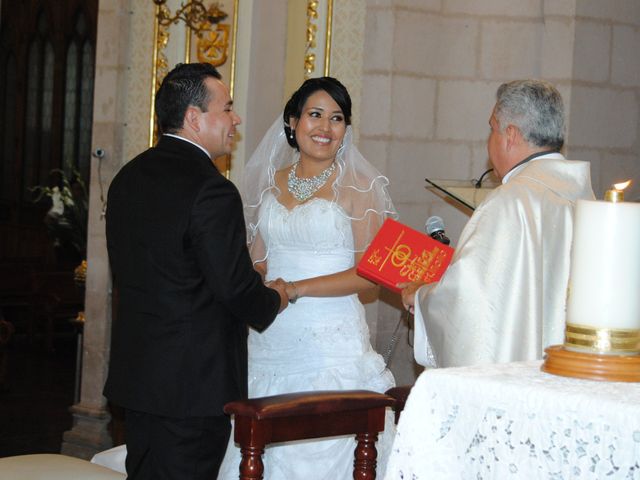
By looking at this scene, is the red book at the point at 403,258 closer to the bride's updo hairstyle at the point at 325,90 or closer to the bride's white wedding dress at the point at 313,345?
the bride's white wedding dress at the point at 313,345

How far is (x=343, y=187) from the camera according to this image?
14.1 feet

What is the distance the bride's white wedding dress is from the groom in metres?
0.66

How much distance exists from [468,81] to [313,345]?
209 centimetres

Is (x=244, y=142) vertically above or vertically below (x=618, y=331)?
A: above

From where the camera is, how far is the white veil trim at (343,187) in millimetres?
4281

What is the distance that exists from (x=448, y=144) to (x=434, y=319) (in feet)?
9.47

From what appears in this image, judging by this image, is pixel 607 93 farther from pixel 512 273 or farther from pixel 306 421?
pixel 306 421

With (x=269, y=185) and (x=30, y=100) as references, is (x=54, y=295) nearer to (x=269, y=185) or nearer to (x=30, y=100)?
(x=30, y=100)

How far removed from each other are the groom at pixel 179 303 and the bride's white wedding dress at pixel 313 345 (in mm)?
660

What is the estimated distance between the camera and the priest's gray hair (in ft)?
10.7

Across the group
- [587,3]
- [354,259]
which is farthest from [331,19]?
[354,259]

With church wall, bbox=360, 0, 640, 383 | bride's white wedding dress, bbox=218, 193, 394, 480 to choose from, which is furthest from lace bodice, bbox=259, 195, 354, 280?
church wall, bbox=360, 0, 640, 383

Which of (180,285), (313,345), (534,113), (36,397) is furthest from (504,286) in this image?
(36,397)

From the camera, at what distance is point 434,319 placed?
2945mm
